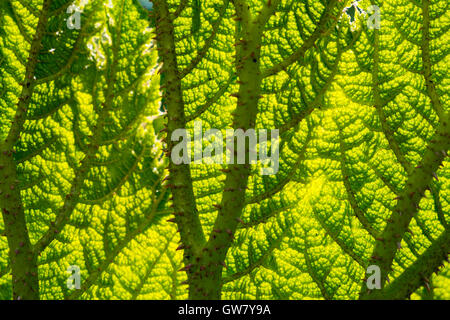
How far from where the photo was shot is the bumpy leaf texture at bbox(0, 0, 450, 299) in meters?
0.67

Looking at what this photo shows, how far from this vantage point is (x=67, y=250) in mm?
736

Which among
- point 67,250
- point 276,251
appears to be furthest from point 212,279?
→ point 67,250

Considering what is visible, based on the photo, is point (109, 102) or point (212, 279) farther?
point (109, 102)

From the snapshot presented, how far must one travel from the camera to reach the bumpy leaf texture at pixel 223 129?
666 millimetres

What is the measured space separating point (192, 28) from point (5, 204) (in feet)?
1.18

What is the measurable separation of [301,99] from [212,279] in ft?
0.94

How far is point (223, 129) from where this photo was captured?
0.70m

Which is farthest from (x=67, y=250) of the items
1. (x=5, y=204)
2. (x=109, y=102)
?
(x=109, y=102)

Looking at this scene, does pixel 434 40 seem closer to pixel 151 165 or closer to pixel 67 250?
pixel 151 165

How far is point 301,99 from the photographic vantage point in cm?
69
